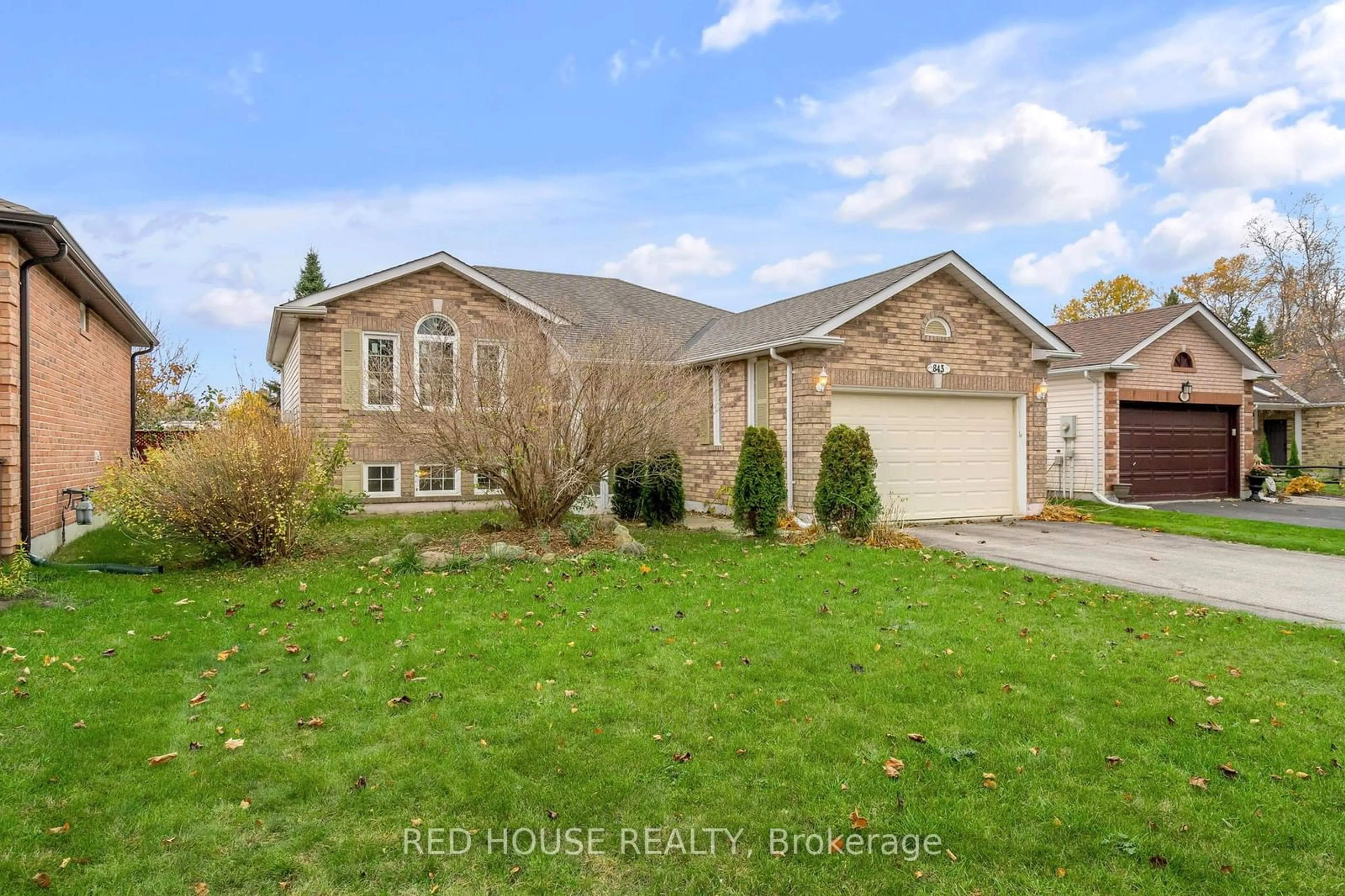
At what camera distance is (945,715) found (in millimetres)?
4344

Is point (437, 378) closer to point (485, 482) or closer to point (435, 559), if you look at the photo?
point (485, 482)

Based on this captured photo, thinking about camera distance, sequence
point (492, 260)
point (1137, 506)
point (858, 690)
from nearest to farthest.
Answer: point (858, 690) → point (1137, 506) → point (492, 260)

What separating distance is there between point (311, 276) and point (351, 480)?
30.0 m

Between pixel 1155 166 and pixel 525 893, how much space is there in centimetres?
2332

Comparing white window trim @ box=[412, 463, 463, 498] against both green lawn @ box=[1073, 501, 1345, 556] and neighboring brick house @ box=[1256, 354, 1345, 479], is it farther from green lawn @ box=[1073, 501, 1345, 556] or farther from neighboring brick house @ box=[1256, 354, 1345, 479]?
neighboring brick house @ box=[1256, 354, 1345, 479]

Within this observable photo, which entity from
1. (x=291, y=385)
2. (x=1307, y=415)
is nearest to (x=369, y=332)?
(x=291, y=385)

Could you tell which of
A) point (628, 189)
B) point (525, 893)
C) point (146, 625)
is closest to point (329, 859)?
point (525, 893)

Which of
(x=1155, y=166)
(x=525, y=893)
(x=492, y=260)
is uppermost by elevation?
(x=1155, y=166)

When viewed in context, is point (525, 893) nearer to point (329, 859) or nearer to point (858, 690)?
point (329, 859)

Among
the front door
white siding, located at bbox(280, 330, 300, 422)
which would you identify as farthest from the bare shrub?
the front door

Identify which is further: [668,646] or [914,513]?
[914,513]

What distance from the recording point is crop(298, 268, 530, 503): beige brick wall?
46.2ft

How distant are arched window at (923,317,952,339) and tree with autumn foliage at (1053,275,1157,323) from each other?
28872 mm

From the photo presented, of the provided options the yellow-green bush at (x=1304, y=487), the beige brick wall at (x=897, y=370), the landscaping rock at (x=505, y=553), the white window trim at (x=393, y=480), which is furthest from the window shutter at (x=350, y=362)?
the yellow-green bush at (x=1304, y=487)
